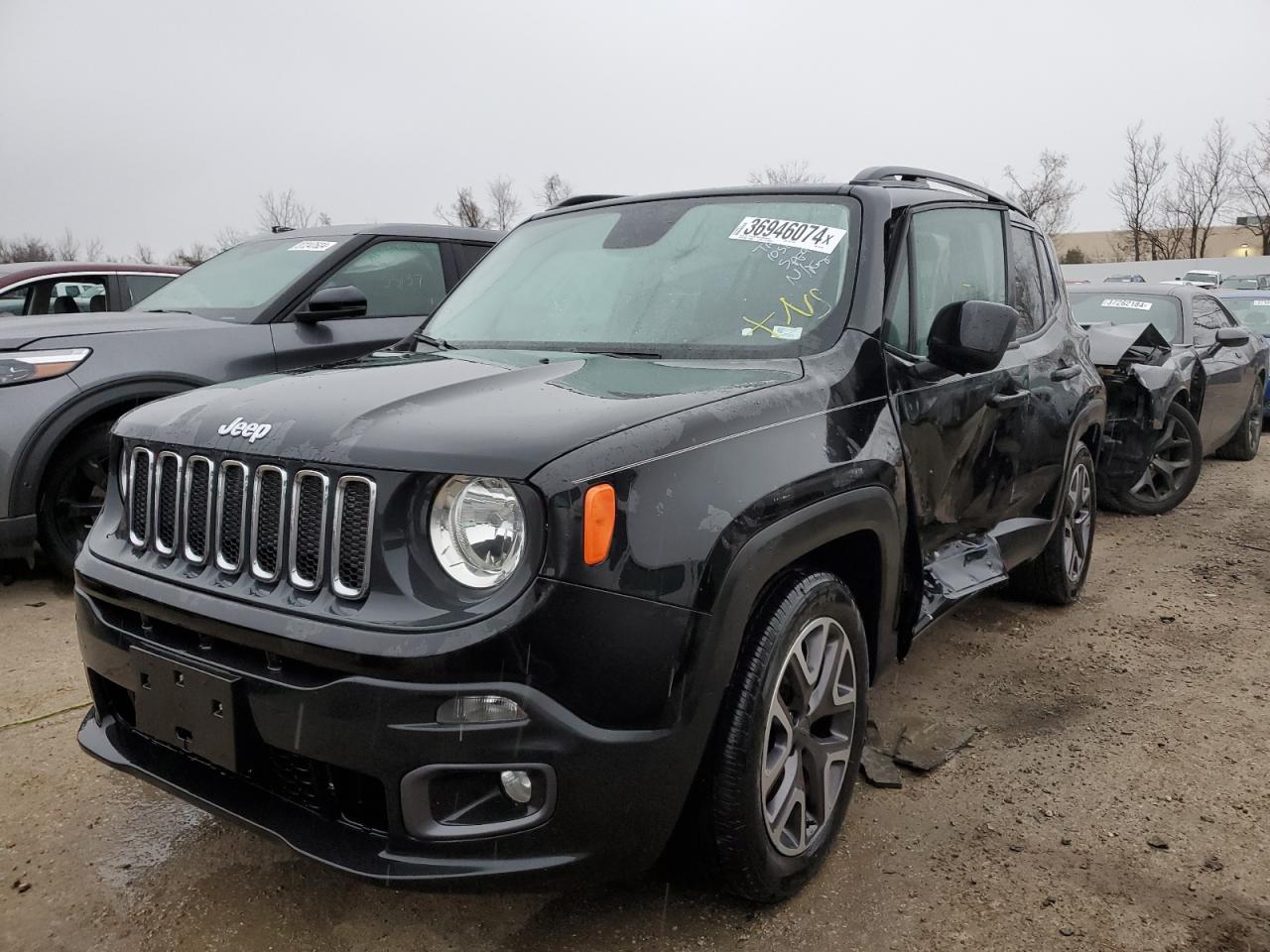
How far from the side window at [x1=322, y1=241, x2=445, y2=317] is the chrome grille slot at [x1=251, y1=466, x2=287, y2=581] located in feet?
11.4

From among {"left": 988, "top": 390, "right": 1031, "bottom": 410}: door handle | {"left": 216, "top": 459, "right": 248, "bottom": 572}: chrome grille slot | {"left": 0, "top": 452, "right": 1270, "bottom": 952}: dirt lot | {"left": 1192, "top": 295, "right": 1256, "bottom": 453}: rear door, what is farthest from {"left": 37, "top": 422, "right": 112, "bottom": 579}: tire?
{"left": 1192, "top": 295, "right": 1256, "bottom": 453}: rear door

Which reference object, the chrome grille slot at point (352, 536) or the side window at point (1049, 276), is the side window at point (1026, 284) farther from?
the chrome grille slot at point (352, 536)

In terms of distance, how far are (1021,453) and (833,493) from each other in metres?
1.70

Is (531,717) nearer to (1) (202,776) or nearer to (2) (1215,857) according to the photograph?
(1) (202,776)

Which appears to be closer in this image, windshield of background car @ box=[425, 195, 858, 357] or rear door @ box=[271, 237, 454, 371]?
windshield of background car @ box=[425, 195, 858, 357]

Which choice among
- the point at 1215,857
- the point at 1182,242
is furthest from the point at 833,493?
the point at 1182,242

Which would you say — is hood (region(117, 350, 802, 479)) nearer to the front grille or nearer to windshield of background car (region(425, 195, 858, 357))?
the front grille

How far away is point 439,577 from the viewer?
192cm

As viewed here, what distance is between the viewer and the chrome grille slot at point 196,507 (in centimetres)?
220

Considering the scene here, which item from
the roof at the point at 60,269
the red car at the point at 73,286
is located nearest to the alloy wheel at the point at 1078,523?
the roof at the point at 60,269

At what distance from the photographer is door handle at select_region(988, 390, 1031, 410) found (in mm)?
3502

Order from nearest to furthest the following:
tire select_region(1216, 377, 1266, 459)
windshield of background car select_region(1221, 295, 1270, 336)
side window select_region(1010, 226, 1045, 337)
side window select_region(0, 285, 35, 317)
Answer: side window select_region(1010, 226, 1045, 337)
side window select_region(0, 285, 35, 317)
tire select_region(1216, 377, 1266, 459)
windshield of background car select_region(1221, 295, 1270, 336)

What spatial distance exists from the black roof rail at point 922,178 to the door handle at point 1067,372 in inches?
28.3

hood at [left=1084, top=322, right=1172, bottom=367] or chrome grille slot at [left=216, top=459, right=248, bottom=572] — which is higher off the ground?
chrome grille slot at [left=216, top=459, right=248, bottom=572]
